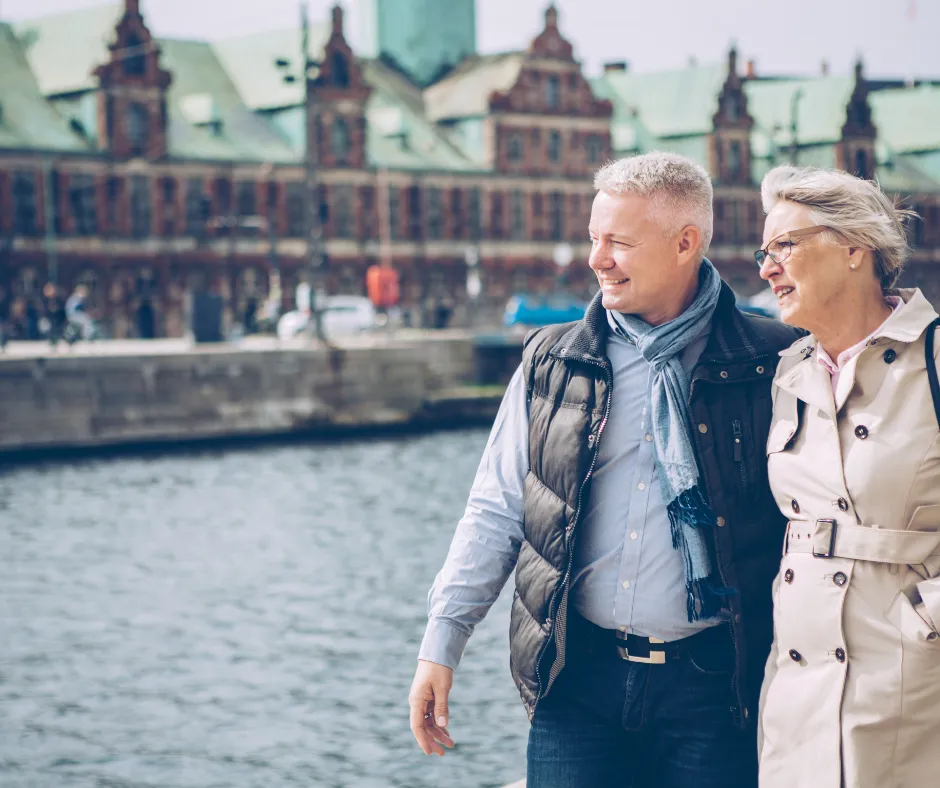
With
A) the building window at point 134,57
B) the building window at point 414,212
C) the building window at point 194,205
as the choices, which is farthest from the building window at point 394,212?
the building window at point 134,57

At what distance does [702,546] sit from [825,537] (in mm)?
306

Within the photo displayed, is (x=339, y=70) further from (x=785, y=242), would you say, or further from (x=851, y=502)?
(x=851, y=502)

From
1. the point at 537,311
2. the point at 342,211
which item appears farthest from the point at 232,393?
the point at 342,211

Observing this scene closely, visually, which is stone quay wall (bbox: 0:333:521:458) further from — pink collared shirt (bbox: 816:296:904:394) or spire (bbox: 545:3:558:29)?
pink collared shirt (bbox: 816:296:904:394)

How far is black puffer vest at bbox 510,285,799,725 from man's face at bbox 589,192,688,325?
0.32ft

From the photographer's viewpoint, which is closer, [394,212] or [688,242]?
[688,242]

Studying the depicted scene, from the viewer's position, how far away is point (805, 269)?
2783mm

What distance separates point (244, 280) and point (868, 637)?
43456mm

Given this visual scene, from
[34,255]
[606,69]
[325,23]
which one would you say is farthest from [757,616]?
[606,69]

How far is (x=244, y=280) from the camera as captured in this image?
45312 millimetres

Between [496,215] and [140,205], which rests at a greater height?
[140,205]

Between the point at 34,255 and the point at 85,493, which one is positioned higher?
the point at 34,255

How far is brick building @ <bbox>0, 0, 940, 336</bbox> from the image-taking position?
4278 cm

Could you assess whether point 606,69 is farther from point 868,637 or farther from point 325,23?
point 868,637
